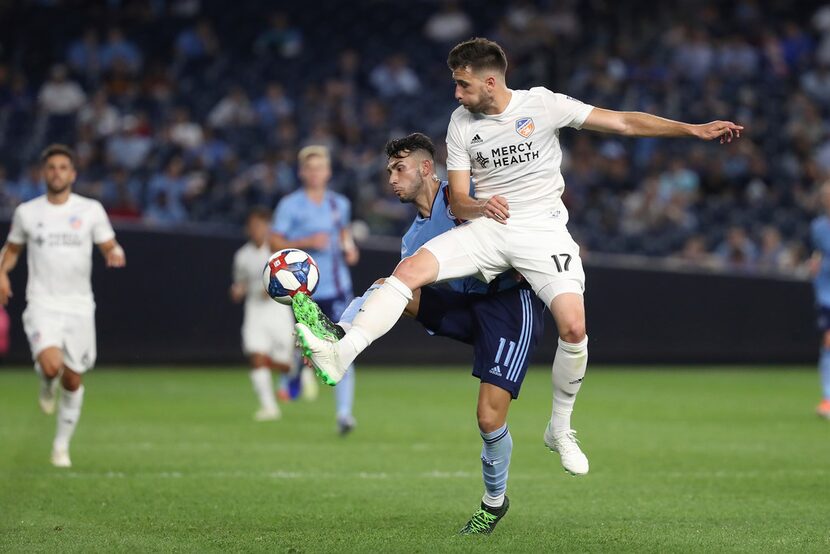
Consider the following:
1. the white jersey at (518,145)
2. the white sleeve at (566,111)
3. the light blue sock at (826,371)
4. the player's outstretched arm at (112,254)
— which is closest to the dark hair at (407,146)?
the white jersey at (518,145)

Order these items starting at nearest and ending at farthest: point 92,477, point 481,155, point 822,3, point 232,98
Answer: point 481,155, point 92,477, point 232,98, point 822,3

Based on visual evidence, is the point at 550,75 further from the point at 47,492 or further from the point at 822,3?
the point at 47,492

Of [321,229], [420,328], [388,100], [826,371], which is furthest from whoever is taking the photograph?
[388,100]

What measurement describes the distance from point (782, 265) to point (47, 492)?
1508cm

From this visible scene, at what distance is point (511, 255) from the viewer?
698 cm

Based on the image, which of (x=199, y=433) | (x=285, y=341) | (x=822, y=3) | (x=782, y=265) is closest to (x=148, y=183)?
(x=285, y=341)

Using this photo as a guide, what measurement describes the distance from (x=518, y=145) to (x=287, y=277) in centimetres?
142

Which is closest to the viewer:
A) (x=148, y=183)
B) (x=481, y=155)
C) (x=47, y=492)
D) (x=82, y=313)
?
(x=481, y=155)

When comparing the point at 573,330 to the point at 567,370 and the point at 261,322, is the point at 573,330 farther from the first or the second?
the point at 261,322

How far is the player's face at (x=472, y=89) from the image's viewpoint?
696 cm

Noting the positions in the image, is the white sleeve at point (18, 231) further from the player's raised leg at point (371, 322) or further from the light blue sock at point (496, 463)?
the light blue sock at point (496, 463)

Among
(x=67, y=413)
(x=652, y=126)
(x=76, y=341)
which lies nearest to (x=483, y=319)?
(x=652, y=126)

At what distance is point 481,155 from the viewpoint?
7.10 metres

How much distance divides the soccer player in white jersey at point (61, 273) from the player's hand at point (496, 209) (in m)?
3.87
